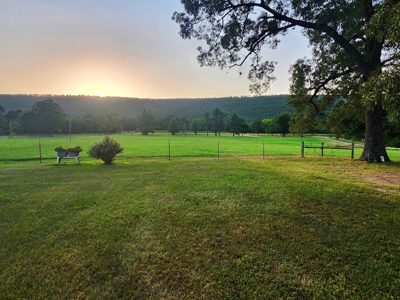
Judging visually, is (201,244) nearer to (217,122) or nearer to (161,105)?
(217,122)

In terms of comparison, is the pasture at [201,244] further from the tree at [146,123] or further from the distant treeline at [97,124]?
the tree at [146,123]

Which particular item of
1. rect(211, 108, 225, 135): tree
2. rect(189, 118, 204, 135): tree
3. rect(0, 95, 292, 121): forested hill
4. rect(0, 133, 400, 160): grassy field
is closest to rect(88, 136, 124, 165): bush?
rect(0, 133, 400, 160): grassy field

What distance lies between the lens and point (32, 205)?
5.43 metres

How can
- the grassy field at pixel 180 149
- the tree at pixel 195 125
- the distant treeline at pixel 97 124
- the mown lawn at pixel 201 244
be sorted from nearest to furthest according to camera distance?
the mown lawn at pixel 201 244, the grassy field at pixel 180 149, the distant treeline at pixel 97 124, the tree at pixel 195 125

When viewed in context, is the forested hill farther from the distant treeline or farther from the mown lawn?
the mown lawn

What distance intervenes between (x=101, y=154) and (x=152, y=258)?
431 inches

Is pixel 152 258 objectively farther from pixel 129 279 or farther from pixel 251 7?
pixel 251 7

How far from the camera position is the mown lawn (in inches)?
107

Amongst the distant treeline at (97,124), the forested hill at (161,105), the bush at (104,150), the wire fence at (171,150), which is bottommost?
the wire fence at (171,150)

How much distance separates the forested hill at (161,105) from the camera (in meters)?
125

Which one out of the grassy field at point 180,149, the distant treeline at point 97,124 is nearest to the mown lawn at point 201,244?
the grassy field at point 180,149

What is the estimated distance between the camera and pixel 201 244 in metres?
3.63

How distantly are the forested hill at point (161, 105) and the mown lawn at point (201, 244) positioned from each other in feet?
377

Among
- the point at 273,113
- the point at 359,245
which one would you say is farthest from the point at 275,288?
the point at 273,113
